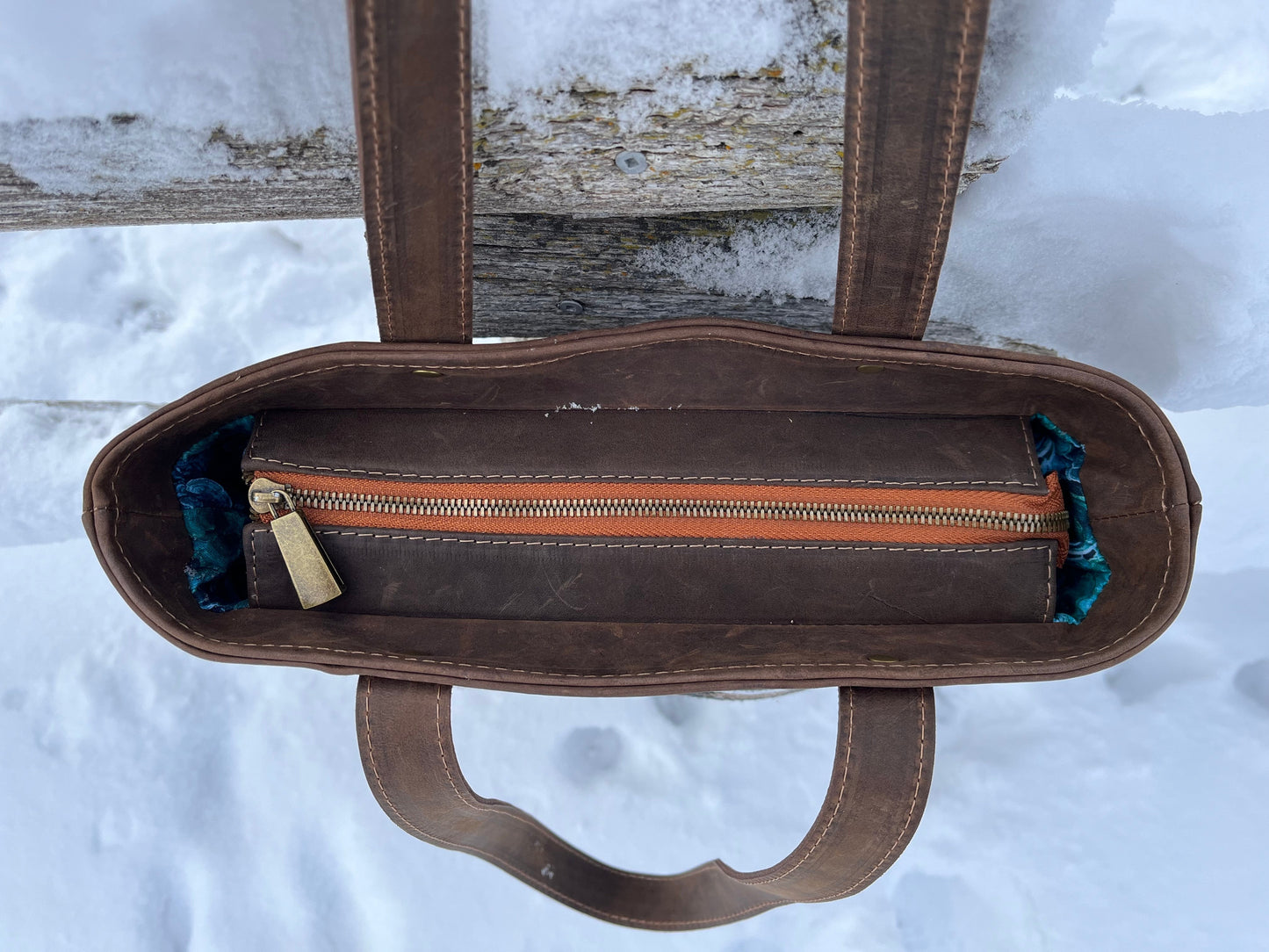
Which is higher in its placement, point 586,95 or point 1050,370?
point 586,95

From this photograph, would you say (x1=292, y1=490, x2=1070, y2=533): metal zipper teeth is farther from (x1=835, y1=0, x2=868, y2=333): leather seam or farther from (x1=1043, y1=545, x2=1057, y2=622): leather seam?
(x1=835, y1=0, x2=868, y2=333): leather seam

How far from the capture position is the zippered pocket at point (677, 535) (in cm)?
143

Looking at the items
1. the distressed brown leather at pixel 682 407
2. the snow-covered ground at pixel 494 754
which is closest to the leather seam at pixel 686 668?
the distressed brown leather at pixel 682 407

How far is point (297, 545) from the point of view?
1378mm

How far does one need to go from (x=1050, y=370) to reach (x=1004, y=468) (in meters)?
0.21

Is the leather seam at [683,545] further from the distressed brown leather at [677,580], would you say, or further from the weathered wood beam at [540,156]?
the weathered wood beam at [540,156]

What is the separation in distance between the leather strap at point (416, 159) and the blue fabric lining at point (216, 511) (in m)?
0.43

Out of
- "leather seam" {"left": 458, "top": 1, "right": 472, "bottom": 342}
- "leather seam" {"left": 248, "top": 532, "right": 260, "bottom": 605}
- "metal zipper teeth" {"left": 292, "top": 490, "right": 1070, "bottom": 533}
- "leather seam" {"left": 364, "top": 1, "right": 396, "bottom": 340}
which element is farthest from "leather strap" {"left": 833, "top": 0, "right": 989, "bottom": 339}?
"leather seam" {"left": 248, "top": 532, "right": 260, "bottom": 605}

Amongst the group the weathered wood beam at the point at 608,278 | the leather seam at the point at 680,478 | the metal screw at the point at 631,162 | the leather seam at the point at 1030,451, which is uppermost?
the metal screw at the point at 631,162

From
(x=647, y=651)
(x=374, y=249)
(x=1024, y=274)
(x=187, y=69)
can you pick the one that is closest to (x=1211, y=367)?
(x=1024, y=274)

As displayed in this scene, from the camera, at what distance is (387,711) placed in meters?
→ 1.40

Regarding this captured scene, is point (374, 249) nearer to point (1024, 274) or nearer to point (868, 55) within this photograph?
point (868, 55)

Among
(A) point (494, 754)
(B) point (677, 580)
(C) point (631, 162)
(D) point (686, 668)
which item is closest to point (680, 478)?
(B) point (677, 580)

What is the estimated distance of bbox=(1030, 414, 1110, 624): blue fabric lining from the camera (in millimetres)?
1443
